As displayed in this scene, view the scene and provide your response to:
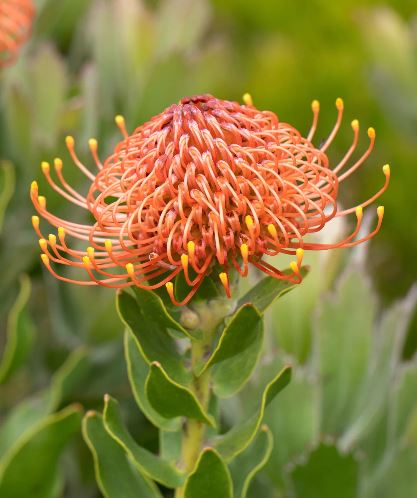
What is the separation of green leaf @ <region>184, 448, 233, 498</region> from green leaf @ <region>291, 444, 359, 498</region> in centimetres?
25

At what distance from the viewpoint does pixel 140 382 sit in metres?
1.18

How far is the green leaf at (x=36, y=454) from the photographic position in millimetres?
1419

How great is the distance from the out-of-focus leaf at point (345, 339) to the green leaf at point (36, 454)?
37 cm

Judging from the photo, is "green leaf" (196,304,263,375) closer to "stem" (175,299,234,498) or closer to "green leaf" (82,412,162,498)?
"stem" (175,299,234,498)

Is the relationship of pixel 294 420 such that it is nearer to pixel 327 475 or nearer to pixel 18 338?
pixel 327 475

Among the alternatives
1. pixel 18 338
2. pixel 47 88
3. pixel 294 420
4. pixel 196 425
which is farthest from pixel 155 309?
pixel 47 88

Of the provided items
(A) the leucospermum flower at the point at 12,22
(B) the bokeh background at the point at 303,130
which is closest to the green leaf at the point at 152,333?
(B) the bokeh background at the point at 303,130

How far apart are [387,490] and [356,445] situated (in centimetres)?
8

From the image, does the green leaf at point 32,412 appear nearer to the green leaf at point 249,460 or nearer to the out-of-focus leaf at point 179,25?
the green leaf at point 249,460

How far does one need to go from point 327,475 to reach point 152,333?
1.27ft

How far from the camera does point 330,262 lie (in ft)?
5.08

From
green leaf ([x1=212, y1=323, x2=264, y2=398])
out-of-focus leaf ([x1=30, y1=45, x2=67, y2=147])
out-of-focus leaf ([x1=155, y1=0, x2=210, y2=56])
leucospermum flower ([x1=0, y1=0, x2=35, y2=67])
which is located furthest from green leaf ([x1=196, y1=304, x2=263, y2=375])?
out-of-focus leaf ([x1=155, y1=0, x2=210, y2=56])

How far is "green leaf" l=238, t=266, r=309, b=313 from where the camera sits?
3.50ft

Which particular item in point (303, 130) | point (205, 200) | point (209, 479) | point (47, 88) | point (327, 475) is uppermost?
point (47, 88)
